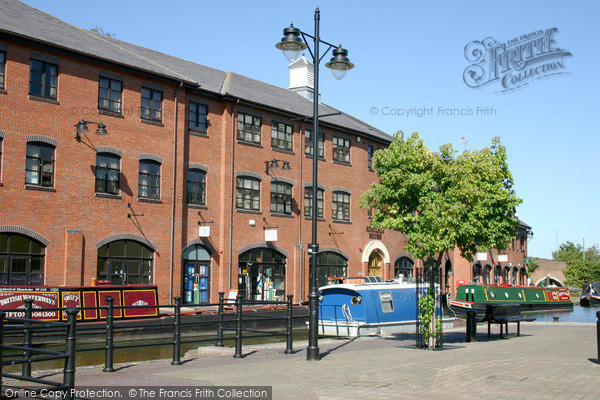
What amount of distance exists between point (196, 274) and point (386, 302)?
10.2 metres

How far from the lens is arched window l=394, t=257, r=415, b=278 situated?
44281 millimetres

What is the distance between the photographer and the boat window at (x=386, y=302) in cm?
2431

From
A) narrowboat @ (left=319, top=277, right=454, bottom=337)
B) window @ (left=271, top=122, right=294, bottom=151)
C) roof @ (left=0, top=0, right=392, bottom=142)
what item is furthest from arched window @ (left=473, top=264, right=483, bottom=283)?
narrowboat @ (left=319, top=277, right=454, bottom=337)

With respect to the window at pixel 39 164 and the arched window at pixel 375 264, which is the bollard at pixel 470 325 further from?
the arched window at pixel 375 264

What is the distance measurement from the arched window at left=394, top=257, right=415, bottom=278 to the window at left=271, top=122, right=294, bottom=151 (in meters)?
13.7

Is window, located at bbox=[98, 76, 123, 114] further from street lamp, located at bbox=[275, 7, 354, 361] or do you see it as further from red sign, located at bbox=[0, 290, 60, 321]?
street lamp, located at bbox=[275, 7, 354, 361]

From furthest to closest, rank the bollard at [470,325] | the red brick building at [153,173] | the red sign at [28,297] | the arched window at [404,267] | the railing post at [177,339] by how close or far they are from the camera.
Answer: the arched window at [404,267]
the red brick building at [153,173]
the red sign at [28,297]
the bollard at [470,325]
the railing post at [177,339]

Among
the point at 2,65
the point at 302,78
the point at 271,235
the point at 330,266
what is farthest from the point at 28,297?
the point at 302,78

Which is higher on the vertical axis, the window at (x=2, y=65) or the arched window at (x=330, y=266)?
the window at (x=2, y=65)

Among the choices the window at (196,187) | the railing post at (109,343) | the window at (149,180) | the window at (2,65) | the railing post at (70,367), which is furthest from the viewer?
the window at (196,187)

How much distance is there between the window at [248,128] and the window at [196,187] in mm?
3332

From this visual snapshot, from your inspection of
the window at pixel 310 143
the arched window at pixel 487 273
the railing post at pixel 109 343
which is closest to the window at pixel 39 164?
the railing post at pixel 109 343

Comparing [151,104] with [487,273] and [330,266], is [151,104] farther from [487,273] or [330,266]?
[487,273]

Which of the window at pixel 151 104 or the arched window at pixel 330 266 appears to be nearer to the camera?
the window at pixel 151 104
